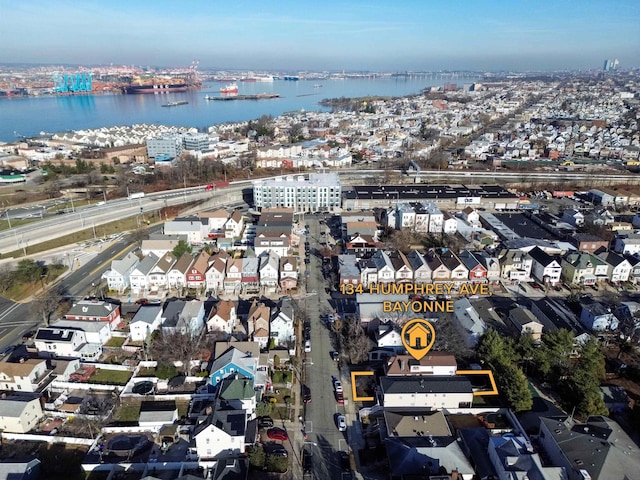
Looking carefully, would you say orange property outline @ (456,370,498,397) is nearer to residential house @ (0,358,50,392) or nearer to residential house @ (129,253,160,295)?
residential house @ (0,358,50,392)

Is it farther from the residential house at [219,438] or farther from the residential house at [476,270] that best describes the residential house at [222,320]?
the residential house at [476,270]

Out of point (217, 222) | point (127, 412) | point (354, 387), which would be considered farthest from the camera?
point (217, 222)

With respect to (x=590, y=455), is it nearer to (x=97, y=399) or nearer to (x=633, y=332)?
(x=633, y=332)

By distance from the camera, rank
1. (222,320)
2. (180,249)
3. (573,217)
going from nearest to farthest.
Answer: (222,320) < (180,249) < (573,217)

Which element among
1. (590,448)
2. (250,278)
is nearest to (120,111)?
(250,278)

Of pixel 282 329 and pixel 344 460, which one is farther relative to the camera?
pixel 282 329

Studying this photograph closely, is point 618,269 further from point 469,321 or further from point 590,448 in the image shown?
point 590,448

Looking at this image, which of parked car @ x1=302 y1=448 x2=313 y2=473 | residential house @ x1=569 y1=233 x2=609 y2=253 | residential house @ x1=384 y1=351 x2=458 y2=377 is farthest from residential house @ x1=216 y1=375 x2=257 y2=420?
residential house @ x1=569 y1=233 x2=609 y2=253
